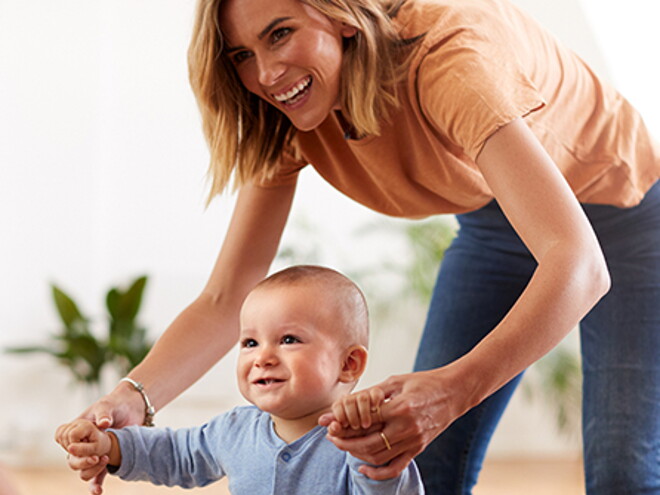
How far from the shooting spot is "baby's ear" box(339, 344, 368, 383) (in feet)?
4.28

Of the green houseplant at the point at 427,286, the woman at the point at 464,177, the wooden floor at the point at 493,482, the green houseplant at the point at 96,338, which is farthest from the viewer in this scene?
the green houseplant at the point at 427,286

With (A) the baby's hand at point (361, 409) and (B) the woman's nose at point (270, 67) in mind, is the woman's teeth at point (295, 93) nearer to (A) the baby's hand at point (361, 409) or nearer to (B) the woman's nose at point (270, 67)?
(B) the woman's nose at point (270, 67)

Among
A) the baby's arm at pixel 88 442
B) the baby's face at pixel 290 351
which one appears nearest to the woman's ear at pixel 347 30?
the baby's face at pixel 290 351

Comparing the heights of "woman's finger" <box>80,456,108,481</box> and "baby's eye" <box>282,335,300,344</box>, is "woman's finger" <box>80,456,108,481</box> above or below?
below

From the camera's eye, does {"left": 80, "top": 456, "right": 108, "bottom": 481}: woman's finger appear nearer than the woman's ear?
Yes

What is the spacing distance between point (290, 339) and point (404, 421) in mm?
346

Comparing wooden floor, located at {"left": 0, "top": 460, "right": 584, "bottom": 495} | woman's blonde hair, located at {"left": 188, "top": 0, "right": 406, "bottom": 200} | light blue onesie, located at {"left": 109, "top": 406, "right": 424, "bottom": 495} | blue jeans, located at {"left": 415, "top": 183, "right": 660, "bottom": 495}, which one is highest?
woman's blonde hair, located at {"left": 188, "top": 0, "right": 406, "bottom": 200}

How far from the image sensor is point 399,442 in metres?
0.99

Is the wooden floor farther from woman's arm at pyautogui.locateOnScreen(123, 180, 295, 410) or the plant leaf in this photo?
woman's arm at pyautogui.locateOnScreen(123, 180, 295, 410)

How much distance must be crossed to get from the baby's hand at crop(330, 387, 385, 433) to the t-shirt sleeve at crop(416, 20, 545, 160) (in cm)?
40

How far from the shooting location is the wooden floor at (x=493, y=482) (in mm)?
4125

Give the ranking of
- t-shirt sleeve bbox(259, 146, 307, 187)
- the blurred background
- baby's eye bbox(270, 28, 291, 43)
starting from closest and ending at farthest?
baby's eye bbox(270, 28, 291, 43), t-shirt sleeve bbox(259, 146, 307, 187), the blurred background

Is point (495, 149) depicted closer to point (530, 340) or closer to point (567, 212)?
point (567, 212)

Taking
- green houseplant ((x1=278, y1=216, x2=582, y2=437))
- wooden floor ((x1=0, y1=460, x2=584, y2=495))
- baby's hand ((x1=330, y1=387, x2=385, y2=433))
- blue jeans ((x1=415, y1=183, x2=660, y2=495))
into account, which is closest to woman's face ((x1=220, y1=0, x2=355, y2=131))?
blue jeans ((x1=415, y1=183, x2=660, y2=495))
